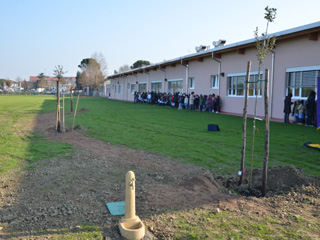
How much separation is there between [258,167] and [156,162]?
2.34 metres

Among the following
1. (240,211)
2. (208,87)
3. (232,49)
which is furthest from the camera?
(208,87)

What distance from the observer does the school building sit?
15.9 meters

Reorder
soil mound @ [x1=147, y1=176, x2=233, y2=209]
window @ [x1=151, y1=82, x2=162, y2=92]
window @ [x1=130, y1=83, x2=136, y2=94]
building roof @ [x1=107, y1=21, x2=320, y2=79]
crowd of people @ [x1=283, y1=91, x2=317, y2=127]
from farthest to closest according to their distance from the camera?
window @ [x1=130, y1=83, x2=136, y2=94] < window @ [x1=151, y1=82, x2=162, y2=92] < building roof @ [x1=107, y1=21, x2=320, y2=79] < crowd of people @ [x1=283, y1=91, x2=317, y2=127] < soil mound @ [x1=147, y1=176, x2=233, y2=209]

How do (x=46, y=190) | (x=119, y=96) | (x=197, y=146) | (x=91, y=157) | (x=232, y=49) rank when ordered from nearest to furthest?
(x=46, y=190) < (x=91, y=157) < (x=197, y=146) < (x=232, y=49) < (x=119, y=96)

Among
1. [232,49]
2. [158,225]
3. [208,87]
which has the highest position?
[232,49]

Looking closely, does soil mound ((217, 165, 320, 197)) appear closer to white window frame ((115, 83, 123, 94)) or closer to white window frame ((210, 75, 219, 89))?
white window frame ((210, 75, 219, 89))

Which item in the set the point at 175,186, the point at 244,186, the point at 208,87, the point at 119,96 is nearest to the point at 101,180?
the point at 175,186

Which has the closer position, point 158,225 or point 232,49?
point 158,225

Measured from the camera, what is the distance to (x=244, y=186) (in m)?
5.57

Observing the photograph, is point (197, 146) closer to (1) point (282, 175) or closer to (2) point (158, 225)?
(1) point (282, 175)

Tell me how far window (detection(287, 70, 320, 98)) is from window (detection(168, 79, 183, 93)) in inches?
559

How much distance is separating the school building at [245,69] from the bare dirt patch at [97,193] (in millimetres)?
11710

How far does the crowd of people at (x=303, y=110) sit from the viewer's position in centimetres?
1454

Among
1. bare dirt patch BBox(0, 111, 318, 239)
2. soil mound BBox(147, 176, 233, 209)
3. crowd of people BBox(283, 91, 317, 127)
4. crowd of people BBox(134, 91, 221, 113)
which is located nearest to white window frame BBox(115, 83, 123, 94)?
crowd of people BBox(134, 91, 221, 113)
